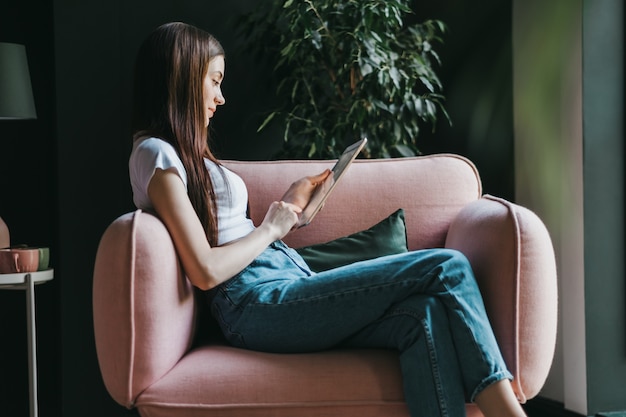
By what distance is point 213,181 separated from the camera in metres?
1.90

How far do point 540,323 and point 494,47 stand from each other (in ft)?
5.94

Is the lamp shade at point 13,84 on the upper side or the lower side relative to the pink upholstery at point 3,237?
upper

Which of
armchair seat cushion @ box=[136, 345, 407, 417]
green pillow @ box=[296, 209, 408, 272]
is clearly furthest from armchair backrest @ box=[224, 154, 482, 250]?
armchair seat cushion @ box=[136, 345, 407, 417]

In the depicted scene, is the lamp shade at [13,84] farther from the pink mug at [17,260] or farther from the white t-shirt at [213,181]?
the white t-shirt at [213,181]

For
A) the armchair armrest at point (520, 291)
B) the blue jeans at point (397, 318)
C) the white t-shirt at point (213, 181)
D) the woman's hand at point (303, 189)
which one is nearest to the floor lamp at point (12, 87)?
the white t-shirt at point (213, 181)

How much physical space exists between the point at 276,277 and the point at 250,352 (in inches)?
7.7

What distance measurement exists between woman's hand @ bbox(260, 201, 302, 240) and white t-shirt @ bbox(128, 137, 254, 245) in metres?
0.09

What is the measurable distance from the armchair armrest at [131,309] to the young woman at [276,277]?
4.5 inches

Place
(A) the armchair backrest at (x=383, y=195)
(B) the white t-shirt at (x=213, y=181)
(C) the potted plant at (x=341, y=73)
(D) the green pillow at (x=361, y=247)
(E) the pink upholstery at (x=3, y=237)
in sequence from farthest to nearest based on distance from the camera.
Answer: (C) the potted plant at (x=341, y=73) → (E) the pink upholstery at (x=3, y=237) → (A) the armchair backrest at (x=383, y=195) → (D) the green pillow at (x=361, y=247) → (B) the white t-shirt at (x=213, y=181)

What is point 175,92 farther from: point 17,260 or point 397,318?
point 17,260

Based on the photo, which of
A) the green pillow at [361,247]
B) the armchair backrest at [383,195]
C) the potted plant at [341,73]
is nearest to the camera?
the green pillow at [361,247]

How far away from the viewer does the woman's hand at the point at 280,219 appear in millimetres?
1834

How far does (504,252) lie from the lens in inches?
64.6

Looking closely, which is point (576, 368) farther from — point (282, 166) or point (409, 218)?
point (282, 166)
